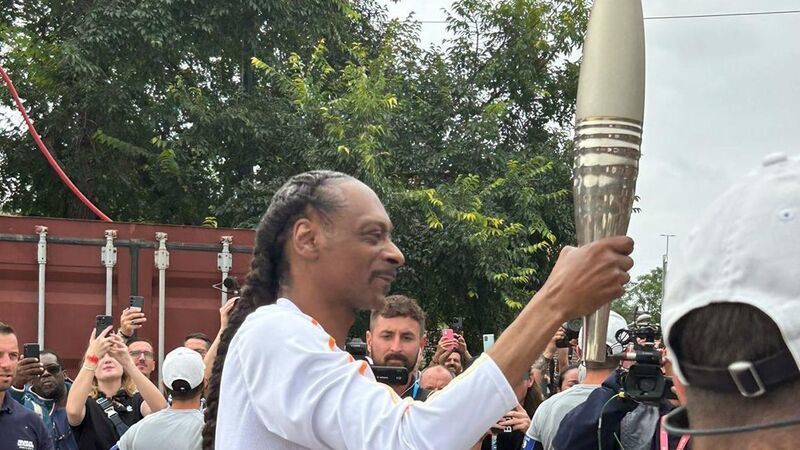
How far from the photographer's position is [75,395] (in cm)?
649

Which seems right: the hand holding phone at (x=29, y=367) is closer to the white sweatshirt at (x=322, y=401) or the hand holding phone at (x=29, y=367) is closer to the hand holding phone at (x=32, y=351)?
the hand holding phone at (x=32, y=351)

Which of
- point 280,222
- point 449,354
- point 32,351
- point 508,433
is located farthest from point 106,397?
point 280,222

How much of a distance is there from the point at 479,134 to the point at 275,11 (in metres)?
3.03

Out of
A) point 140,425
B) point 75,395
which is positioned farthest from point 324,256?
point 75,395

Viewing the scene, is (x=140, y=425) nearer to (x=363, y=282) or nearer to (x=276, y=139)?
(x=363, y=282)

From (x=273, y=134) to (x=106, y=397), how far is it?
654 cm

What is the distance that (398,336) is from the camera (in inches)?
227

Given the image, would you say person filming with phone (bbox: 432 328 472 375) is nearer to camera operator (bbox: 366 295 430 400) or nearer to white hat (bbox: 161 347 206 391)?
camera operator (bbox: 366 295 430 400)

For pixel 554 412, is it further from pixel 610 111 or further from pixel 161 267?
pixel 161 267

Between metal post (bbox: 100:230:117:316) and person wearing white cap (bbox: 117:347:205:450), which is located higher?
metal post (bbox: 100:230:117:316)

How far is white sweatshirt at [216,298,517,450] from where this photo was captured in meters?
1.97

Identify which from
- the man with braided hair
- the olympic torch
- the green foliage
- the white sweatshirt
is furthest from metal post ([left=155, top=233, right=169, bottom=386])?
the olympic torch

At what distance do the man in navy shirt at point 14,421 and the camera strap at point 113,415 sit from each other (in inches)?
35.5

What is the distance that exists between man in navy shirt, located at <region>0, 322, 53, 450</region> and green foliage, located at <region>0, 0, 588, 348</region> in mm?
6587
